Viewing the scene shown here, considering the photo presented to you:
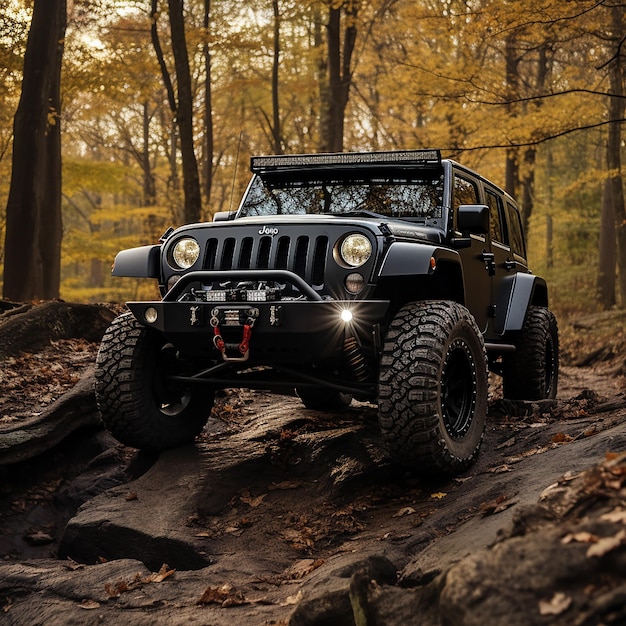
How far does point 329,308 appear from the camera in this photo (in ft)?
15.5

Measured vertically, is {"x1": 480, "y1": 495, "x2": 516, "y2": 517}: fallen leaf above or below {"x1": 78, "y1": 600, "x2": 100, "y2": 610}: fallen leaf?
above

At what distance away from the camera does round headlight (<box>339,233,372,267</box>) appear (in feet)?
16.3

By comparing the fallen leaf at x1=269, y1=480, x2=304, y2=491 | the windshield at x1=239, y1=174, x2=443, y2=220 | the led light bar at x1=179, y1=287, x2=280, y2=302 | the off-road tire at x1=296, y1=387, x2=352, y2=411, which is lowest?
the fallen leaf at x1=269, y1=480, x2=304, y2=491

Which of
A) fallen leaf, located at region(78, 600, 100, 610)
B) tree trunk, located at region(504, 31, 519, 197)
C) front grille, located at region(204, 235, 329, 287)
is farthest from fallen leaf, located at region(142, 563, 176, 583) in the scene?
tree trunk, located at region(504, 31, 519, 197)

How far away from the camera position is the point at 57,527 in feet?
19.0

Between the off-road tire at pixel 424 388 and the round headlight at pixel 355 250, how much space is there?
0.44 meters

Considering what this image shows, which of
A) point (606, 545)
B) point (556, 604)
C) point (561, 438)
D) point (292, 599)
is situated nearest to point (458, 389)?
point (561, 438)

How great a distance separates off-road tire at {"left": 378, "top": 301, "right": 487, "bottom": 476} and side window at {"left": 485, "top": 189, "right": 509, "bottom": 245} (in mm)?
2391

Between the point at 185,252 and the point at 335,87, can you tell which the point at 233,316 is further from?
the point at 335,87

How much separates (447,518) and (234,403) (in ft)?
12.7

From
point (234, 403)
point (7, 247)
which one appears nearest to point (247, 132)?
point (7, 247)

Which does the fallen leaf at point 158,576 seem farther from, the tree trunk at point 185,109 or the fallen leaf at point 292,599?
the tree trunk at point 185,109

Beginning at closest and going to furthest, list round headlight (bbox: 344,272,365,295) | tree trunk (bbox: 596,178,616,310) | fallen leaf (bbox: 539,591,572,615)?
fallen leaf (bbox: 539,591,572,615) < round headlight (bbox: 344,272,365,295) < tree trunk (bbox: 596,178,616,310)

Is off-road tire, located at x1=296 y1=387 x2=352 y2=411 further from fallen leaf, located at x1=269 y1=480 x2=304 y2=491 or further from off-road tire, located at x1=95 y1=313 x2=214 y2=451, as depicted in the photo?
fallen leaf, located at x1=269 y1=480 x2=304 y2=491
